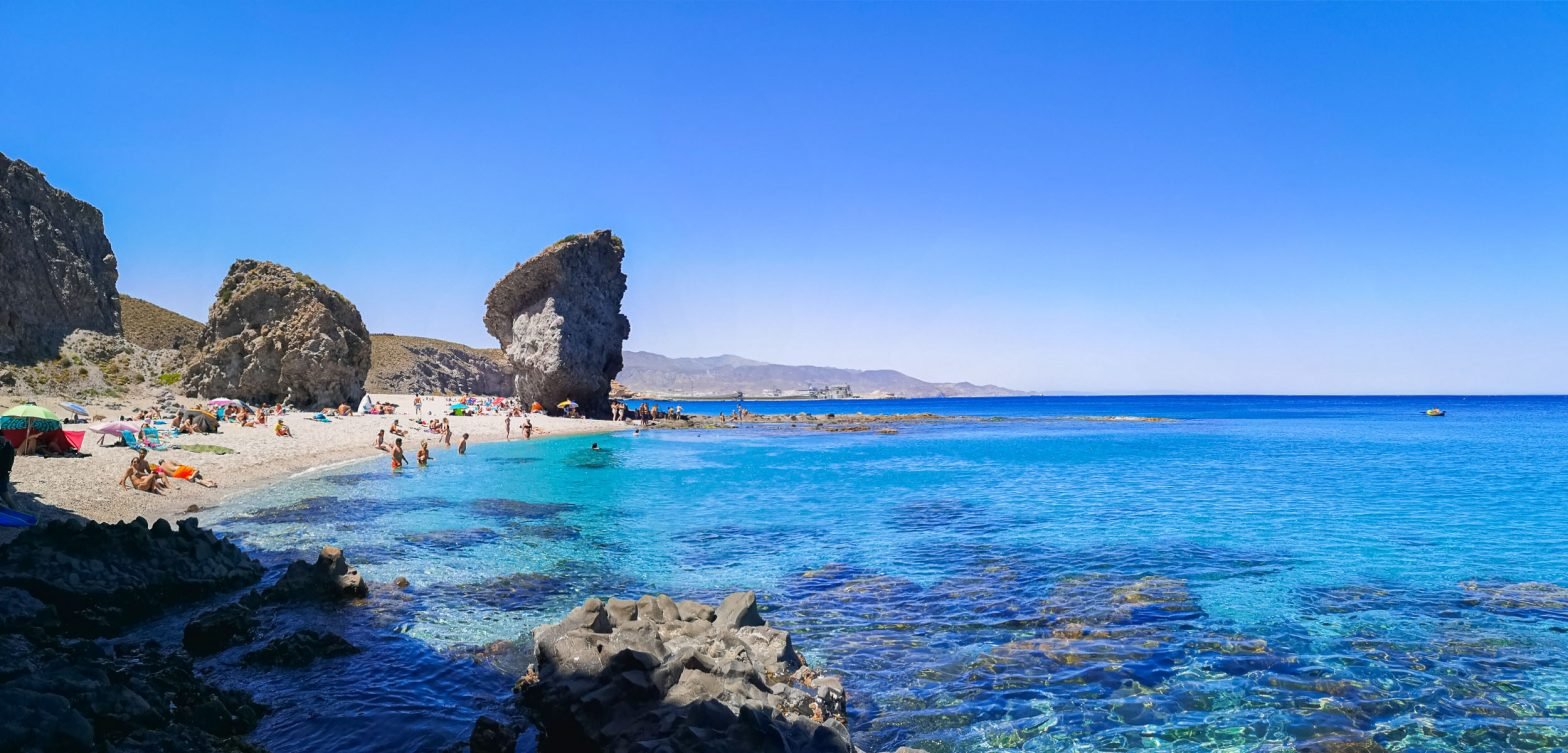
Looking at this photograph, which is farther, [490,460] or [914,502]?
[490,460]

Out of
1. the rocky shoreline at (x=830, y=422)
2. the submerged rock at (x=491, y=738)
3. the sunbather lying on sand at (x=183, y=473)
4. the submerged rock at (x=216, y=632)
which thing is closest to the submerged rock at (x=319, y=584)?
the submerged rock at (x=216, y=632)

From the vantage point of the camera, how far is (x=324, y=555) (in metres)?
12.3

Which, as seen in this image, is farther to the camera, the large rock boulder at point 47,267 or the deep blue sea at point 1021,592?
the large rock boulder at point 47,267

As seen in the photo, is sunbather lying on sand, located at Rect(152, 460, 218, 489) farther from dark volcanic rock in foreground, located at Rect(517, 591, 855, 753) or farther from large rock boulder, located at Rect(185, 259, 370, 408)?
large rock boulder, located at Rect(185, 259, 370, 408)

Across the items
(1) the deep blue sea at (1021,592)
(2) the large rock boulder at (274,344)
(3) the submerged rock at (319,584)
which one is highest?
(2) the large rock boulder at (274,344)

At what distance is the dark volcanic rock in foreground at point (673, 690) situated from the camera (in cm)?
633

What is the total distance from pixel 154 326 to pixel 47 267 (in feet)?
91.3

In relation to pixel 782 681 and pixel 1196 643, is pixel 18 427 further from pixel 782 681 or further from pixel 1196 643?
pixel 1196 643

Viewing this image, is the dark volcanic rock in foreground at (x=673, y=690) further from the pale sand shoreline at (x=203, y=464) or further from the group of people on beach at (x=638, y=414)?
the group of people on beach at (x=638, y=414)

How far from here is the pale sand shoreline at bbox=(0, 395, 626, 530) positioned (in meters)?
18.0

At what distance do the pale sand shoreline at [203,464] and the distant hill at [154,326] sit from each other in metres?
34.0

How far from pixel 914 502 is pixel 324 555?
1788 centimetres

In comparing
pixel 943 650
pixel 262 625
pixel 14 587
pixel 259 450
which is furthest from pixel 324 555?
pixel 259 450

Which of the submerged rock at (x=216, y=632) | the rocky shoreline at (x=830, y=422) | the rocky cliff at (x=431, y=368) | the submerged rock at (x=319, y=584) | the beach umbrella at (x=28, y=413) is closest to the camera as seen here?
the submerged rock at (x=216, y=632)
